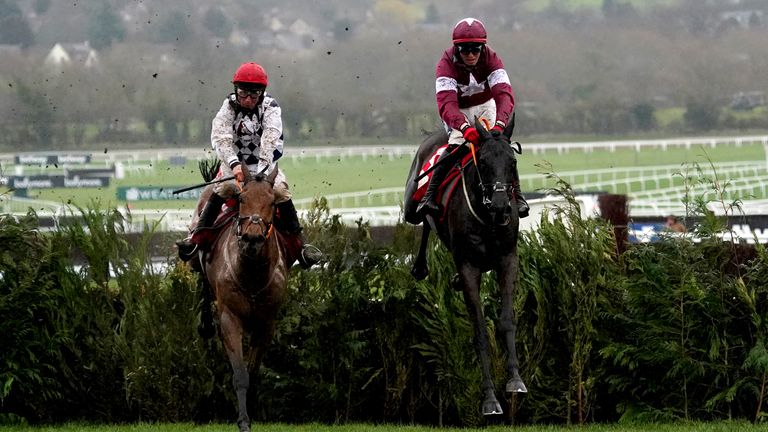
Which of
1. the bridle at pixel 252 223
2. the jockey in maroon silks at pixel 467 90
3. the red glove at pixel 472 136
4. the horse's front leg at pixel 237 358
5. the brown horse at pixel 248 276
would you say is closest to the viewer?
the bridle at pixel 252 223

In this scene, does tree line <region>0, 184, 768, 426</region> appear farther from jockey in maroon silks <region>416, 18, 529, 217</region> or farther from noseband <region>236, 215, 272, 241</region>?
noseband <region>236, 215, 272, 241</region>

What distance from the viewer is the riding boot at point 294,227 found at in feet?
36.1

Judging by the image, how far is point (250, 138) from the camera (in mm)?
11141

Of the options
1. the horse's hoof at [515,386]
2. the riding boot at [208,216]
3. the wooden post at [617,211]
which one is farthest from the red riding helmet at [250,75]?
the wooden post at [617,211]

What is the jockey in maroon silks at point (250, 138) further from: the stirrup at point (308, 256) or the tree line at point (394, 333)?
the tree line at point (394, 333)

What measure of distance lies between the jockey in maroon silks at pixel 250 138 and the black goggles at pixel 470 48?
156 centimetres

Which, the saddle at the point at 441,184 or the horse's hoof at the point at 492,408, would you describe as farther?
the saddle at the point at 441,184

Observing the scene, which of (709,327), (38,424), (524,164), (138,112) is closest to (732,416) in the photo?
(709,327)

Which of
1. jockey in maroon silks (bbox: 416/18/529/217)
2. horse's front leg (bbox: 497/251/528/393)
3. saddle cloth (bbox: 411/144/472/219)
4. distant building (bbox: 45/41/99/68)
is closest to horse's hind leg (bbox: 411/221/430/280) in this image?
saddle cloth (bbox: 411/144/472/219)

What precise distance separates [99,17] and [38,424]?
41.3 m

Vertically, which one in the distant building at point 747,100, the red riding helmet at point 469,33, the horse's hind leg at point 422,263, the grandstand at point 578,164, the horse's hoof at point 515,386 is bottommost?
the horse's hoof at point 515,386

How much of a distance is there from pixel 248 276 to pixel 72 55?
135ft

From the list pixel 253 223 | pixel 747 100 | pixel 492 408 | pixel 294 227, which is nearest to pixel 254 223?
pixel 253 223

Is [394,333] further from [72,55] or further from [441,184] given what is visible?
[72,55]
